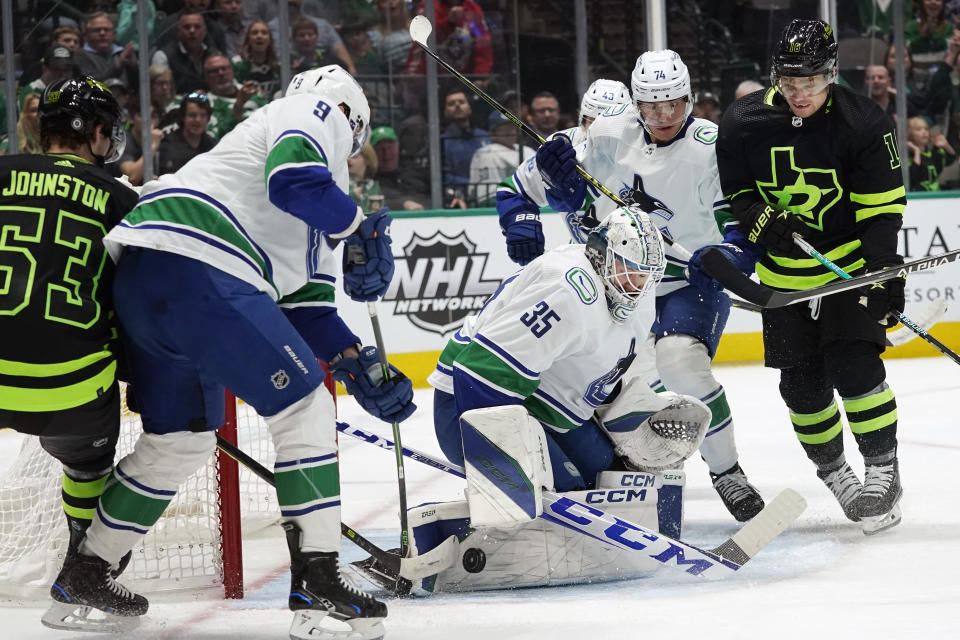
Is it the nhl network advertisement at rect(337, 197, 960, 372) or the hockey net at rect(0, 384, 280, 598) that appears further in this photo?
the nhl network advertisement at rect(337, 197, 960, 372)

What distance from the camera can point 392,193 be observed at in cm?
655

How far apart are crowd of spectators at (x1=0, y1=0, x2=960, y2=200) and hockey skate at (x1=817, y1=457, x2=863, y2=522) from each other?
3.64 meters

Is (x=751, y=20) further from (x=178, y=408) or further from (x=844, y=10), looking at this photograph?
(x=178, y=408)

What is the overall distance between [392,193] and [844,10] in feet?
9.19

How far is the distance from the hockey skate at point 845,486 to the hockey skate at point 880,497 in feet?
0.08

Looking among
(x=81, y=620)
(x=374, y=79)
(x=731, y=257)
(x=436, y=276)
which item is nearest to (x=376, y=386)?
(x=81, y=620)

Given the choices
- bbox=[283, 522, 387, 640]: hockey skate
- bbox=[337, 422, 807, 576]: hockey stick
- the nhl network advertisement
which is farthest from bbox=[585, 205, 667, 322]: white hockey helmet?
the nhl network advertisement

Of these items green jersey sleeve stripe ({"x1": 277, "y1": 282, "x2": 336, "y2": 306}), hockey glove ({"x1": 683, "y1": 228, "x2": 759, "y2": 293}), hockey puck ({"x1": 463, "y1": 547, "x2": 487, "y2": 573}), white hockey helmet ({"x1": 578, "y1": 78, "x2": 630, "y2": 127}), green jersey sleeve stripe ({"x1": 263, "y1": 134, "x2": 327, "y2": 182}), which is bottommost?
hockey puck ({"x1": 463, "y1": 547, "x2": 487, "y2": 573})

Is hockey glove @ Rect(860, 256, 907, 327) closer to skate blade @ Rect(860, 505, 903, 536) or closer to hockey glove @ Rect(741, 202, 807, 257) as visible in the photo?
hockey glove @ Rect(741, 202, 807, 257)

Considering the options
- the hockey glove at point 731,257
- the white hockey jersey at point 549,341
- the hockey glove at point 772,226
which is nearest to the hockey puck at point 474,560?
the white hockey jersey at point 549,341

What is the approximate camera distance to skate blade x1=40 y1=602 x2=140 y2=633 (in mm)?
2295

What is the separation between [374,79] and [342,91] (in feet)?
14.6

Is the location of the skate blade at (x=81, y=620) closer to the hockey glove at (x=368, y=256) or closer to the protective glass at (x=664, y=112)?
the hockey glove at (x=368, y=256)

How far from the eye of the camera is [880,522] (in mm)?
2992
